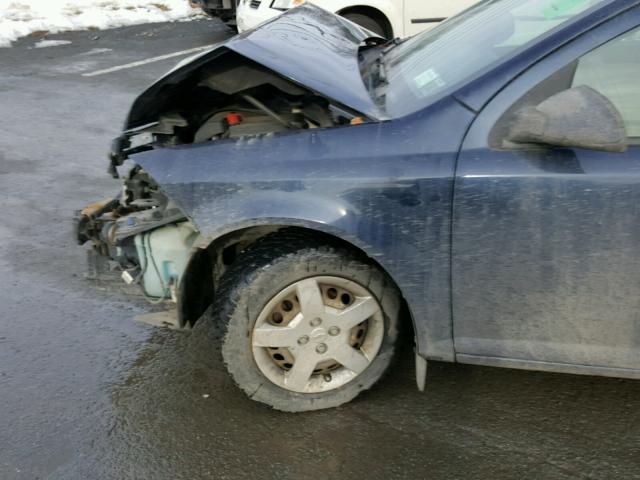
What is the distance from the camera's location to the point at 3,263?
445cm

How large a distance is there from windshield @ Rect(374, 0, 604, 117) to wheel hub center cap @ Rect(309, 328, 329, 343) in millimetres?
880

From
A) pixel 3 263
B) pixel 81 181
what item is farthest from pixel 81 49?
pixel 3 263

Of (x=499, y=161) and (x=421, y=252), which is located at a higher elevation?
(x=499, y=161)

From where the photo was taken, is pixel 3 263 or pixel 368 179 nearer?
pixel 368 179

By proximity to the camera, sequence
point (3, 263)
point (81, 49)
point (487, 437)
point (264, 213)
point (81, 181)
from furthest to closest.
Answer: point (81, 49)
point (81, 181)
point (3, 263)
point (487, 437)
point (264, 213)

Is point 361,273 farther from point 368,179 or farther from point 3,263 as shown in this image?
point 3,263

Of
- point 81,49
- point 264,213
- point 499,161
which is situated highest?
point 499,161

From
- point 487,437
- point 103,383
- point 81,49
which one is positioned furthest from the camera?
point 81,49

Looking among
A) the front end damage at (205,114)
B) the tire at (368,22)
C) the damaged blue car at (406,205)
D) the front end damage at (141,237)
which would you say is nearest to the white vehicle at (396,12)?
the tire at (368,22)

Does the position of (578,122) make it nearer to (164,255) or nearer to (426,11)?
(164,255)

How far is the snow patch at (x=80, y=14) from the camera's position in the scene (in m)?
11.9

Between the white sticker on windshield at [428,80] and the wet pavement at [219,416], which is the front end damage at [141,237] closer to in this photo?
the wet pavement at [219,416]

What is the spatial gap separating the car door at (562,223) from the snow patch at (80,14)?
10486 millimetres

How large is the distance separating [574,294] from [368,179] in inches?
33.0
